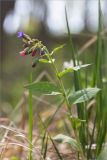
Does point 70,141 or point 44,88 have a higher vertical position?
point 44,88

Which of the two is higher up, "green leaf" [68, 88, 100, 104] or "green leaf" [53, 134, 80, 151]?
"green leaf" [68, 88, 100, 104]

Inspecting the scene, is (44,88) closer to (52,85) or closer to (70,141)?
(52,85)

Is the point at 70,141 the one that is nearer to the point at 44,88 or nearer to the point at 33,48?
the point at 44,88

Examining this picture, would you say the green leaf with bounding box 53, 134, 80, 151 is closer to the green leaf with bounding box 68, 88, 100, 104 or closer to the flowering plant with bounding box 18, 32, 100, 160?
the flowering plant with bounding box 18, 32, 100, 160

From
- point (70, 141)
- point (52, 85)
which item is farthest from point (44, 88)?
point (70, 141)

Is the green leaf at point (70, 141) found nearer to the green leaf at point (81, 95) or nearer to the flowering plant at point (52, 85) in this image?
the flowering plant at point (52, 85)

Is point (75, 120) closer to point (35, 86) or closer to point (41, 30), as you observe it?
point (35, 86)

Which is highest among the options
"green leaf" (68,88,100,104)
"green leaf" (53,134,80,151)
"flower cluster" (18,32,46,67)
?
"flower cluster" (18,32,46,67)

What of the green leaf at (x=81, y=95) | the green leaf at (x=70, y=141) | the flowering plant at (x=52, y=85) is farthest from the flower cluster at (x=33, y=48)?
the green leaf at (x=70, y=141)

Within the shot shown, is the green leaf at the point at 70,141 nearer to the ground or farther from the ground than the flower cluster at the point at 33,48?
nearer to the ground

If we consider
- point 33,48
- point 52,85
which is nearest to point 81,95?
point 52,85

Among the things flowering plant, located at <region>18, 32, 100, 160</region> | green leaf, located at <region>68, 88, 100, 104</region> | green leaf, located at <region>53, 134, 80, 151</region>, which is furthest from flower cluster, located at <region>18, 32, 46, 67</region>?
green leaf, located at <region>53, 134, 80, 151</region>

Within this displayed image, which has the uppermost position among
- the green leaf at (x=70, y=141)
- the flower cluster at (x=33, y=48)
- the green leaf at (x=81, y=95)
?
the flower cluster at (x=33, y=48)
